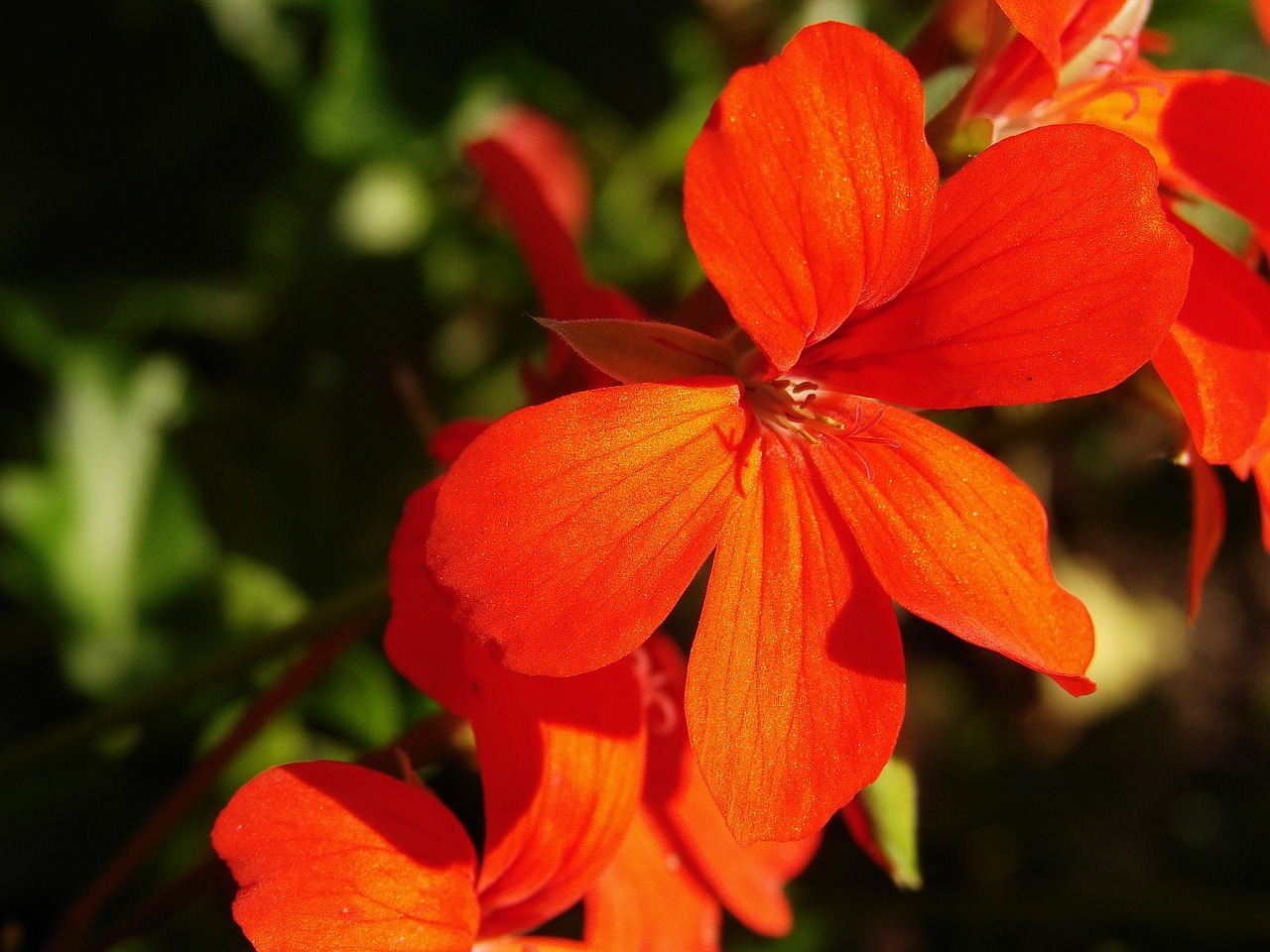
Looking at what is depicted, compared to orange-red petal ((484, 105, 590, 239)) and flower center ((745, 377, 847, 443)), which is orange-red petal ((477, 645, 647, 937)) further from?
orange-red petal ((484, 105, 590, 239))

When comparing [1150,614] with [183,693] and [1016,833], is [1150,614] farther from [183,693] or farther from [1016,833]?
[183,693]

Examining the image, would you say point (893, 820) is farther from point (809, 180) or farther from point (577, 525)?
point (809, 180)

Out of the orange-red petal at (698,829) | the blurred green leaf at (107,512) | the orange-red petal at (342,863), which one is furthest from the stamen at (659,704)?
the blurred green leaf at (107,512)

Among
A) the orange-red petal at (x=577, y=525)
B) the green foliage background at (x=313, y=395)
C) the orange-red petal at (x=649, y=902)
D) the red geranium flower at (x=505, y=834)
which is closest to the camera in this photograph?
the orange-red petal at (x=577, y=525)

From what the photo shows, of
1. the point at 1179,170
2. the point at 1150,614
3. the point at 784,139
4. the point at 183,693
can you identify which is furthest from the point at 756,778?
the point at 1150,614

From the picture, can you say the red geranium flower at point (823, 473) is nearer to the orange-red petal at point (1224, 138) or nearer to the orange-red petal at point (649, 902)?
the orange-red petal at point (1224, 138)

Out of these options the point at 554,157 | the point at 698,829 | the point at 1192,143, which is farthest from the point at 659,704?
the point at 554,157

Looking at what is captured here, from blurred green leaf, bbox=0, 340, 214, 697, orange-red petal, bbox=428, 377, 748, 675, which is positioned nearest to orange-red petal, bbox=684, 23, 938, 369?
orange-red petal, bbox=428, 377, 748, 675

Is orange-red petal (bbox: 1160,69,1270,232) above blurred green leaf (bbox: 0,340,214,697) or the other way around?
above
